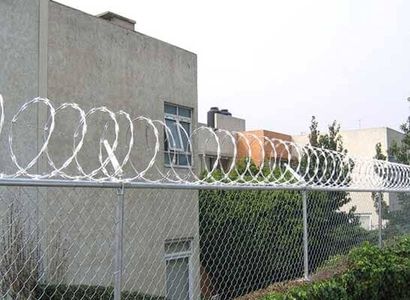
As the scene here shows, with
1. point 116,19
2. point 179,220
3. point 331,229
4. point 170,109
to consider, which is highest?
point 116,19

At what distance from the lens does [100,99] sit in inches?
519

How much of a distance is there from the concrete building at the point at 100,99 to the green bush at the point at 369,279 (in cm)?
214

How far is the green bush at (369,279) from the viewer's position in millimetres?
5660

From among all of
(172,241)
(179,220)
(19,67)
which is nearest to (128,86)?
(179,220)

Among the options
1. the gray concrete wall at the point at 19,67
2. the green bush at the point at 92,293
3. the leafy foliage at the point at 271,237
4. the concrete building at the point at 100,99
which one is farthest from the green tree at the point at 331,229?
the gray concrete wall at the point at 19,67

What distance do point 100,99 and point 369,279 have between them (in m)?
8.37

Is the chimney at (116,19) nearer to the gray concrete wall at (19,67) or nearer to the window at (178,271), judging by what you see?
the gray concrete wall at (19,67)

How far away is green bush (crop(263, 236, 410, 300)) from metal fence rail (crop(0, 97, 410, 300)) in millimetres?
334

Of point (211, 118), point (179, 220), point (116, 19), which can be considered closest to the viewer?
point (179, 220)

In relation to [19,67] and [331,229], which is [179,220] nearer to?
[19,67]

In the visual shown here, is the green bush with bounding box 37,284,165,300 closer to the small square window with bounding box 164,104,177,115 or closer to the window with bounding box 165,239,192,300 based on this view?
the window with bounding box 165,239,192,300

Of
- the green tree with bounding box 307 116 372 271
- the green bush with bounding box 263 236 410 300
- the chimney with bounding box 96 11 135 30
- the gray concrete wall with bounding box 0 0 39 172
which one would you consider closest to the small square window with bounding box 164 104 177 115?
the chimney with bounding box 96 11 135 30

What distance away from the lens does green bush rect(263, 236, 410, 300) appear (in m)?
5.66

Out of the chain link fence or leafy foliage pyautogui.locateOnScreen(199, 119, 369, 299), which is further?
leafy foliage pyautogui.locateOnScreen(199, 119, 369, 299)
